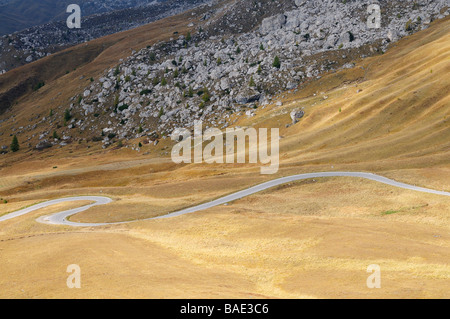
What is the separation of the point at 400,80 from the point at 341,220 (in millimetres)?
70298

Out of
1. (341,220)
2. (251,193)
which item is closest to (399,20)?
(251,193)

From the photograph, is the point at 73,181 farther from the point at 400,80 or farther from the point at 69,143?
the point at 400,80

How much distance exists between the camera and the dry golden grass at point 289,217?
88.1 feet
